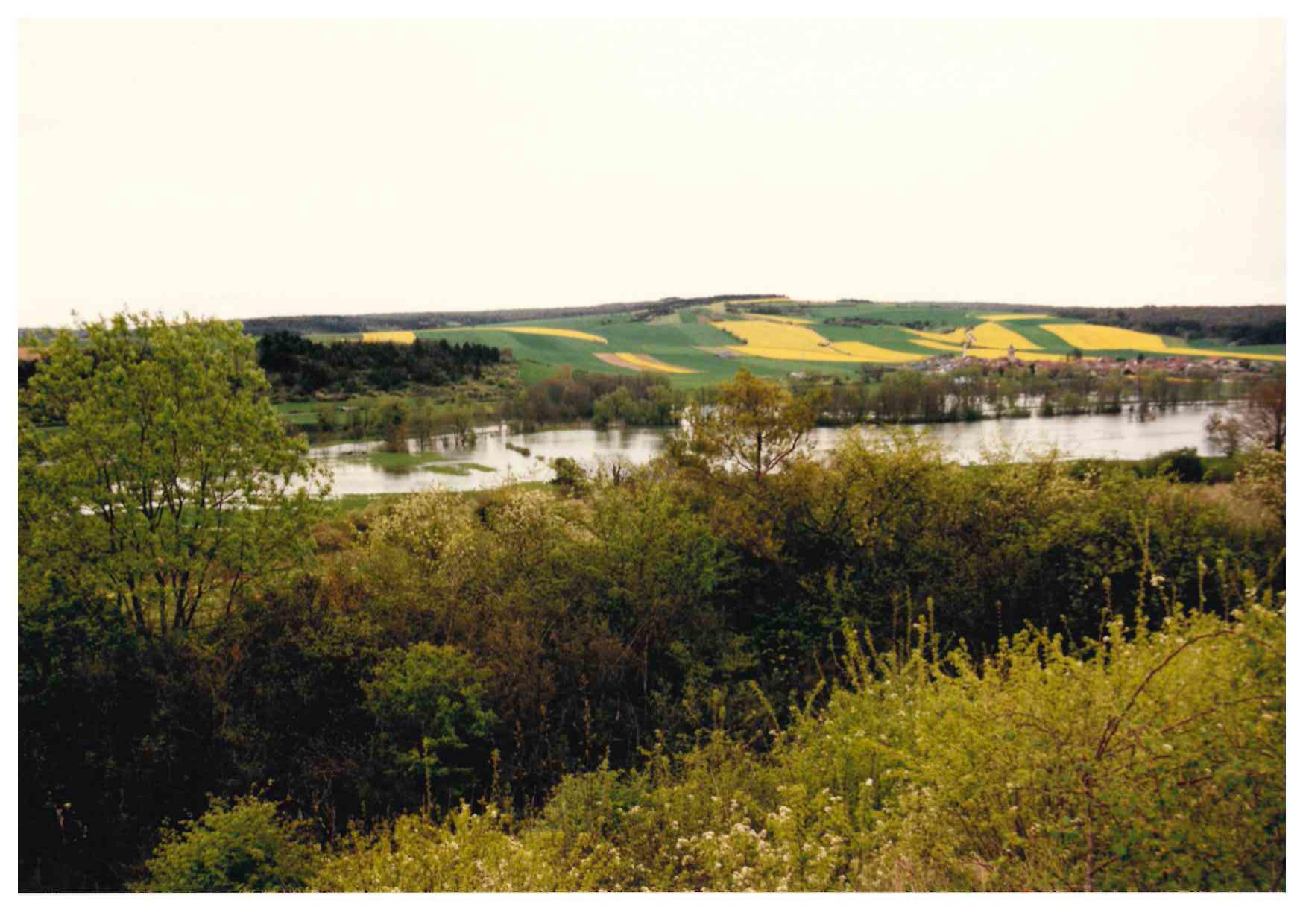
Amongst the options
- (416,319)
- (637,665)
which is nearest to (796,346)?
(637,665)

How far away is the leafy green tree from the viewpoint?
834 centimetres

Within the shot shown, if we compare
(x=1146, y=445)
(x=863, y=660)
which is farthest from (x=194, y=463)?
→ (x=1146, y=445)

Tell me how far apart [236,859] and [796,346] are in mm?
8642

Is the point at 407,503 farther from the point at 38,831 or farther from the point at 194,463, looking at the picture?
the point at 38,831

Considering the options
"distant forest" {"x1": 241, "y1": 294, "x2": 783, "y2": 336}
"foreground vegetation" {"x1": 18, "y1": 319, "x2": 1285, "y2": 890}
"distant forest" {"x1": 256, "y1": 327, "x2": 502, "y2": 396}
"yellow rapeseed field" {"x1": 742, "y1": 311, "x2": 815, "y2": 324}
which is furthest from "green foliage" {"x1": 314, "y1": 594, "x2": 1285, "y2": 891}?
"distant forest" {"x1": 256, "y1": 327, "x2": 502, "y2": 396}

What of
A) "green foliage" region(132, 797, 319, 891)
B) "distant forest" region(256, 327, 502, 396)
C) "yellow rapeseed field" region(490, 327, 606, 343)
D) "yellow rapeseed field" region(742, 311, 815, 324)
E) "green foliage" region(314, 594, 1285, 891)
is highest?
"yellow rapeseed field" region(742, 311, 815, 324)

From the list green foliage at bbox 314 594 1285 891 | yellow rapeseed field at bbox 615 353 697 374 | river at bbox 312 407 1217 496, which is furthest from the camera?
river at bbox 312 407 1217 496

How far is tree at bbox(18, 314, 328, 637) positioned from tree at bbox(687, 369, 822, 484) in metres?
5.93

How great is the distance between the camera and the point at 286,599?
9320 mm

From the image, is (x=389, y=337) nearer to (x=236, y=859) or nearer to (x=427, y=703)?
(x=427, y=703)

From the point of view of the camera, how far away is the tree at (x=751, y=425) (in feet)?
36.9

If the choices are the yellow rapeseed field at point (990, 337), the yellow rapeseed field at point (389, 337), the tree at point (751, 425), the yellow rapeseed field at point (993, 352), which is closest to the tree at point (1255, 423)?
the yellow rapeseed field at point (993, 352)

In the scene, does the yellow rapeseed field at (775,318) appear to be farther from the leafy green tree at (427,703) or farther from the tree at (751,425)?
the leafy green tree at (427,703)

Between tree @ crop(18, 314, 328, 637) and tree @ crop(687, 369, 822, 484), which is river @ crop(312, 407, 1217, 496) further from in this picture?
tree @ crop(18, 314, 328, 637)
